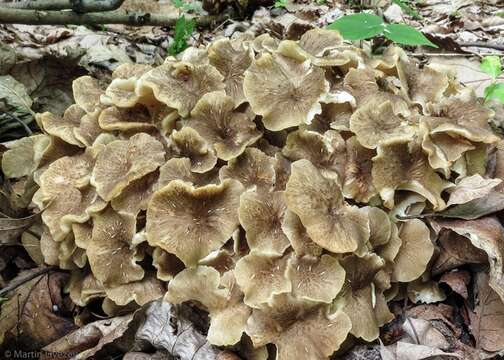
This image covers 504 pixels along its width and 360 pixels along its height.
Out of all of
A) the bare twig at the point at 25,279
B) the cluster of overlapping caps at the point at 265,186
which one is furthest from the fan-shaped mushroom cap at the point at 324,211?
the bare twig at the point at 25,279

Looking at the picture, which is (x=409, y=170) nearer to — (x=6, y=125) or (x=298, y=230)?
(x=298, y=230)

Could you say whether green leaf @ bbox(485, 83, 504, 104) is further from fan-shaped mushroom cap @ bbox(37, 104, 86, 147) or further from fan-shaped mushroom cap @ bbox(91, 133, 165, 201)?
fan-shaped mushroom cap @ bbox(37, 104, 86, 147)

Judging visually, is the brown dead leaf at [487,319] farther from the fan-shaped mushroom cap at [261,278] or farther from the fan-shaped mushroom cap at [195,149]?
the fan-shaped mushroom cap at [195,149]

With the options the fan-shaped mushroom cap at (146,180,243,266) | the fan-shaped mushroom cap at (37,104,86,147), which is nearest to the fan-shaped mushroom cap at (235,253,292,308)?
the fan-shaped mushroom cap at (146,180,243,266)

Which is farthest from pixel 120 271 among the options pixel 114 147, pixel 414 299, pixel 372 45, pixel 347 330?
pixel 372 45


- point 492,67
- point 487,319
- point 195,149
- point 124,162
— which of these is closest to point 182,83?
point 195,149

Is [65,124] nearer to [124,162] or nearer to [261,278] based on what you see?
[124,162]
